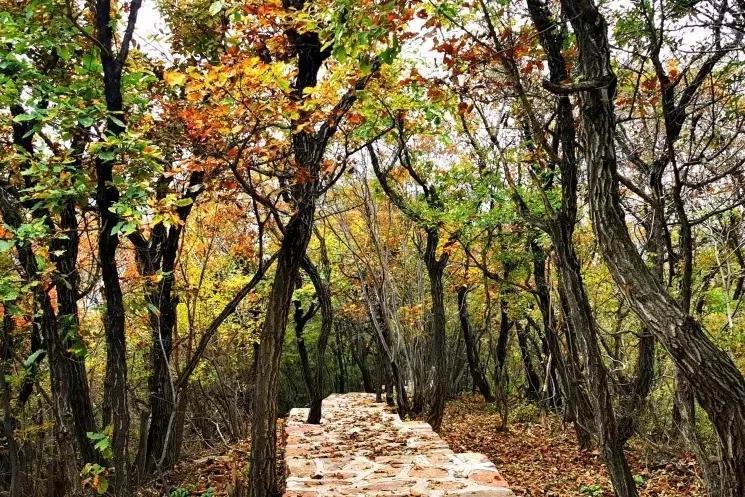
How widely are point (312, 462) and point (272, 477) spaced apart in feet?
5.25

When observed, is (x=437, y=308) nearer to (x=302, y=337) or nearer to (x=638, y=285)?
(x=302, y=337)

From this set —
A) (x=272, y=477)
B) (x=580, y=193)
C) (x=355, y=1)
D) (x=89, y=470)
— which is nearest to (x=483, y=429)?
(x=580, y=193)

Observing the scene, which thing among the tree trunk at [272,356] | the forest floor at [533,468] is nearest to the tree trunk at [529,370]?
the forest floor at [533,468]

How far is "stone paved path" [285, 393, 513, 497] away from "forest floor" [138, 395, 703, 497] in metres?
0.77

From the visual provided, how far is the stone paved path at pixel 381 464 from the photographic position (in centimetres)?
553

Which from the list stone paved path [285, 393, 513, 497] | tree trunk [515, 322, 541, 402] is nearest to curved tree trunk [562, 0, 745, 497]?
stone paved path [285, 393, 513, 497]

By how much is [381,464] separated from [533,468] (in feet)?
11.1

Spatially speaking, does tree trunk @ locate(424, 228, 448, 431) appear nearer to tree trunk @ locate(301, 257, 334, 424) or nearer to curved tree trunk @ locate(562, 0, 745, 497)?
tree trunk @ locate(301, 257, 334, 424)

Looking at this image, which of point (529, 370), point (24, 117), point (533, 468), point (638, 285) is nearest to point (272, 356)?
point (24, 117)

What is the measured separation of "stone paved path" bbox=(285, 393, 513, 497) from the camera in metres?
5.53

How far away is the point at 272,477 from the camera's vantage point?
5379 mm

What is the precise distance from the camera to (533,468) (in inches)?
353

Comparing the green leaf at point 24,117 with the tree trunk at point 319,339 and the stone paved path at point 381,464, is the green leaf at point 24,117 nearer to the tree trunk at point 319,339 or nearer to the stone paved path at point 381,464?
the stone paved path at point 381,464

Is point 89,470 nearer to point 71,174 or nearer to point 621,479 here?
point 71,174
